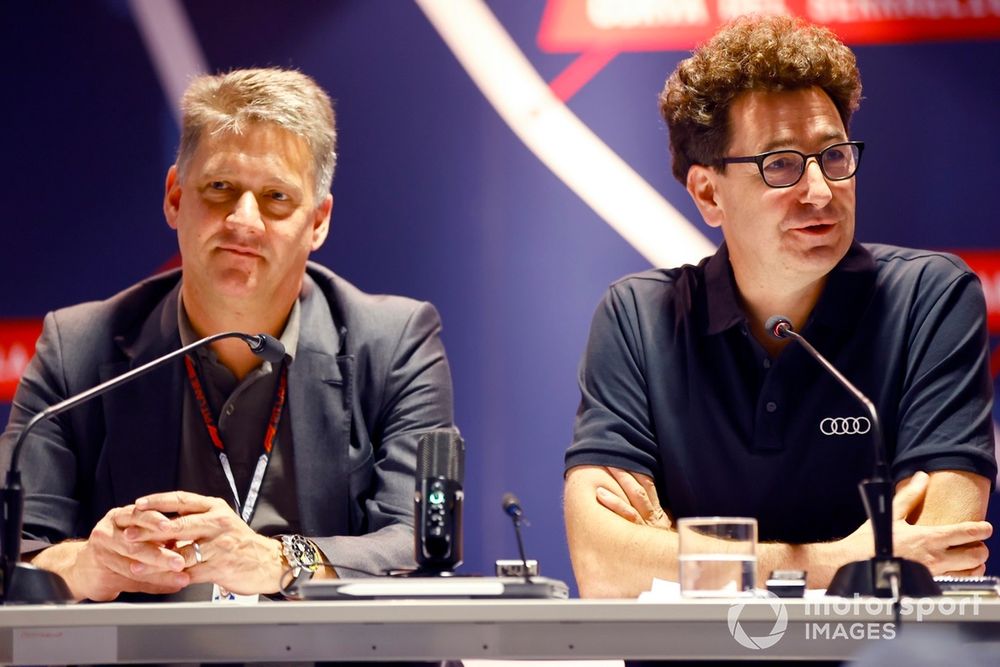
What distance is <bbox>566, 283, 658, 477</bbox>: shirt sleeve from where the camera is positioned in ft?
8.58

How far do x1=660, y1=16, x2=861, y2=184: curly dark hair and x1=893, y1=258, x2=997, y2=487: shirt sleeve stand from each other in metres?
0.54

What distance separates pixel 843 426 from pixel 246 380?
137 cm

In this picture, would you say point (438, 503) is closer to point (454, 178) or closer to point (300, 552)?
point (300, 552)

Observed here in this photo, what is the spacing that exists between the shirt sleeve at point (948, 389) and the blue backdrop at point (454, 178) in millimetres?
767

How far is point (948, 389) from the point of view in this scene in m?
2.50

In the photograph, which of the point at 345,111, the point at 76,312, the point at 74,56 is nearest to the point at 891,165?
the point at 345,111

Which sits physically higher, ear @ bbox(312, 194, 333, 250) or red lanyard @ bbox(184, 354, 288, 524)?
ear @ bbox(312, 194, 333, 250)

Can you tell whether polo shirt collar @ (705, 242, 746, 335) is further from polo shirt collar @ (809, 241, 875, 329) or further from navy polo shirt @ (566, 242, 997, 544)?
polo shirt collar @ (809, 241, 875, 329)

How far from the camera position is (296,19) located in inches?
143

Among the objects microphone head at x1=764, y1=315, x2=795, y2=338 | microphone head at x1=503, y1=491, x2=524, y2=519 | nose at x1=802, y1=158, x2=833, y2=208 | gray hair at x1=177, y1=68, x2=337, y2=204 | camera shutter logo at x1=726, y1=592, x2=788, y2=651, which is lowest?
camera shutter logo at x1=726, y1=592, x2=788, y2=651

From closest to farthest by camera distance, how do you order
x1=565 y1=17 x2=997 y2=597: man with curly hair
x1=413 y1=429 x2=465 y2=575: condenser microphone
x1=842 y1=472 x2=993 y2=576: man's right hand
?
x1=413 y1=429 x2=465 y2=575: condenser microphone < x1=842 y1=472 x2=993 y2=576: man's right hand < x1=565 y1=17 x2=997 y2=597: man with curly hair

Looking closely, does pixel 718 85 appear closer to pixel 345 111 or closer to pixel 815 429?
pixel 815 429

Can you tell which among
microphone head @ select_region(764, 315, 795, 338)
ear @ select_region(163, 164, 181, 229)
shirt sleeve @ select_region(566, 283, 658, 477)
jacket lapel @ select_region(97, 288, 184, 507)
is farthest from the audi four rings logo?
ear @ select_region(163, 164, 181, 229)

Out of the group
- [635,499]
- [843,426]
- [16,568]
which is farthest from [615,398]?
[16,568]
